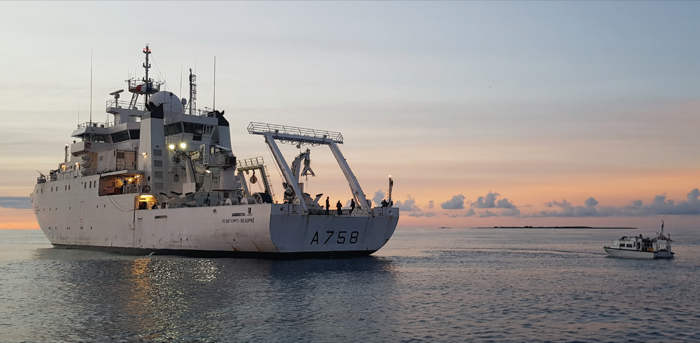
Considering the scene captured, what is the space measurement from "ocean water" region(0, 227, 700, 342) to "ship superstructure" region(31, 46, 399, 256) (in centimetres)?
229

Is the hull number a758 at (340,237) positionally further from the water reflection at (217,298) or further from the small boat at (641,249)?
the small boat at (641,249)

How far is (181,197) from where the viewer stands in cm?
4934

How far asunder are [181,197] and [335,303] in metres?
27.3

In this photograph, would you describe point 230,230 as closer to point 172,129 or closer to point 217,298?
point 217,298

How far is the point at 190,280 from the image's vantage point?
3266 centimetres

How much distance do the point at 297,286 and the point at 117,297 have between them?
8670 mm

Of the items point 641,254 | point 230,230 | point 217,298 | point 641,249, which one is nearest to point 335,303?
point 217,298

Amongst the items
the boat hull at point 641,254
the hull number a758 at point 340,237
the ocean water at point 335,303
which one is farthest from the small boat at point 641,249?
the hull number a758 at point 340,237

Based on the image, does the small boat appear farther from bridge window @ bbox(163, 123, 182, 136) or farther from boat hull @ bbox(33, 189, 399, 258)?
bridge window @ bbox(163, 123, 182, 136)

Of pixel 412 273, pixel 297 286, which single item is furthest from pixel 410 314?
pixel 412 273

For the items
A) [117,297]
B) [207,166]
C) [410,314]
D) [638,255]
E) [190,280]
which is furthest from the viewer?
[638,255]

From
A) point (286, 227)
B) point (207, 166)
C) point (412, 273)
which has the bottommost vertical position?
point (412, 273)

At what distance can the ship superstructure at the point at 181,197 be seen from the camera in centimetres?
4128

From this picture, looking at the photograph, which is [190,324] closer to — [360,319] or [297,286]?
[360,319]
